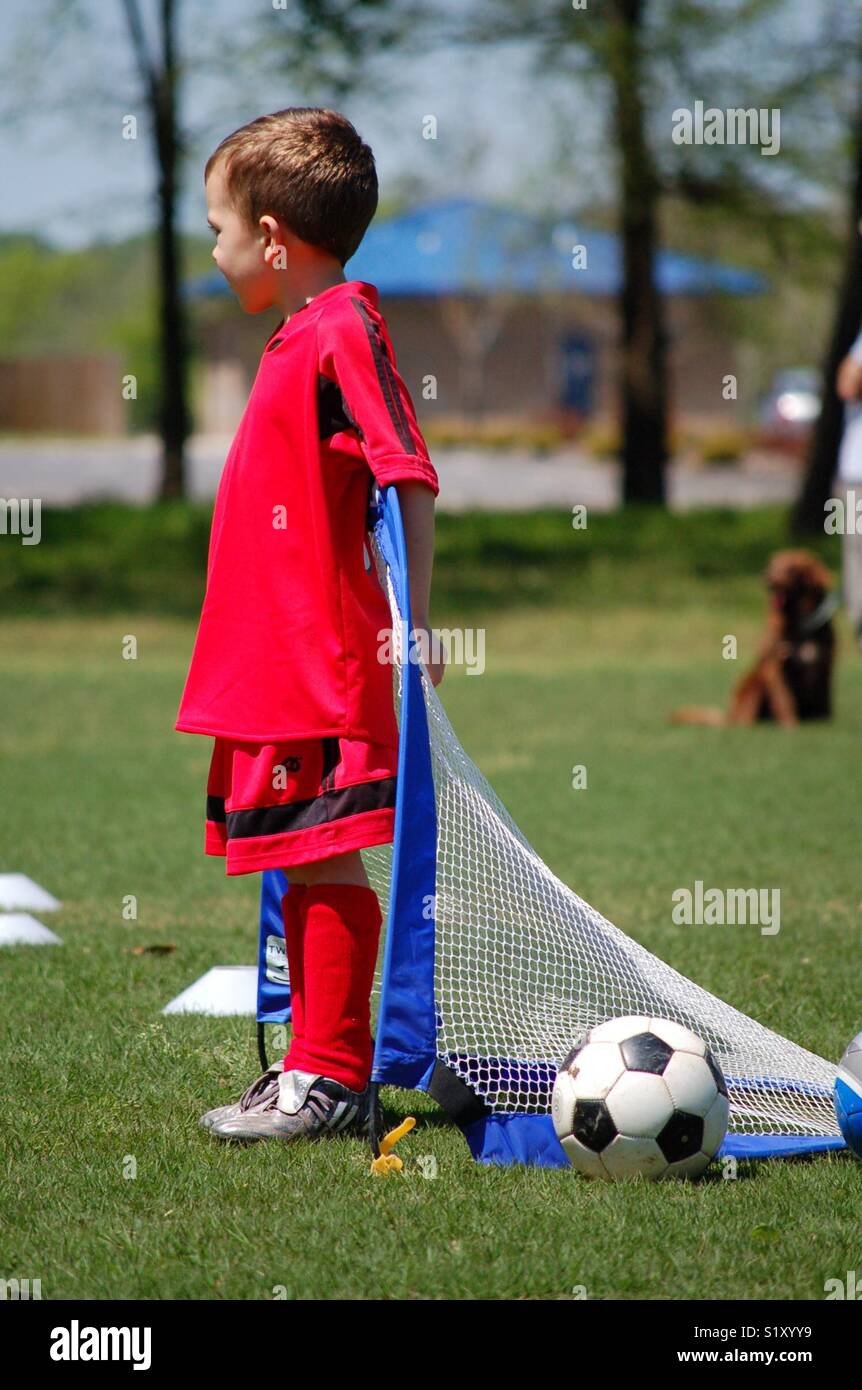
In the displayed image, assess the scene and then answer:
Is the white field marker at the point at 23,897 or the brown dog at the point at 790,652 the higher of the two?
the brown dog at the point at 790,652

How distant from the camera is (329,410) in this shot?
3439mm

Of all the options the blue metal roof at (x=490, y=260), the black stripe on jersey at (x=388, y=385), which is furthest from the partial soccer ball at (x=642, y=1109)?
the blue metal roof at (x=490, y=260)

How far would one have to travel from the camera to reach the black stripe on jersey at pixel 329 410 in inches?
135

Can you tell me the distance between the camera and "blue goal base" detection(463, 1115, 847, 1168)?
11.2ft

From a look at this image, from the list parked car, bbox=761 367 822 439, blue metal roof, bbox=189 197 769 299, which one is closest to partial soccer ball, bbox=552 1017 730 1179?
blue metal roof, bbox=189 197 769 299

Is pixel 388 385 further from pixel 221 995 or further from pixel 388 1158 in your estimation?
pixel 221 995

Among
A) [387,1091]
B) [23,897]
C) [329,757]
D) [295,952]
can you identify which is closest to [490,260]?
[23,897]

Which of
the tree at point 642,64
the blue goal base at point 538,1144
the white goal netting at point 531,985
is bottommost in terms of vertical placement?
the blue goal base at point 538,1144

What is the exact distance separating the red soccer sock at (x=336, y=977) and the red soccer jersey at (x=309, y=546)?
1.24 feet

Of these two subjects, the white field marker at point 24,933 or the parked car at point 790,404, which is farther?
the parked car at point 790,404

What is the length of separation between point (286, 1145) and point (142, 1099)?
1.64ft

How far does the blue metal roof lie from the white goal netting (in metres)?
17.3

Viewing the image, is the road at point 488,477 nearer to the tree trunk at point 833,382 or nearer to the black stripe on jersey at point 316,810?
the tree trunk at point 833,382
